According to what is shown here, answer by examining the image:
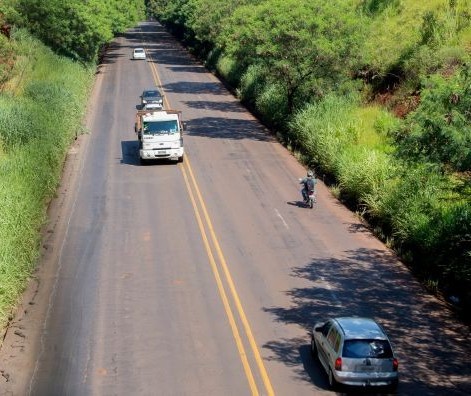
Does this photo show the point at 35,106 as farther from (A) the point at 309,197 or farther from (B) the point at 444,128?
(B) the point at 444,128

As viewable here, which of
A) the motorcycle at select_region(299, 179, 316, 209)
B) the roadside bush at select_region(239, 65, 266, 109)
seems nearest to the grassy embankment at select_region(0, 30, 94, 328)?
the motorcycle at select_region(299, 179, 316, 209)

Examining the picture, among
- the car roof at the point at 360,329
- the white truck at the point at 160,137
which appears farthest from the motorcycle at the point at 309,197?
the car roof at the point at 360,329

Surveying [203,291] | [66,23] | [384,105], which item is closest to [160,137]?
[384,105]

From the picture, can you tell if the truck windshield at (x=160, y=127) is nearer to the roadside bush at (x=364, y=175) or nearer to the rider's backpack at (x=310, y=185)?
the roadside bush at (x=364, y=175)

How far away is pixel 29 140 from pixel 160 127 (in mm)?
7103

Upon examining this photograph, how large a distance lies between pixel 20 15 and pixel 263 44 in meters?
26.6

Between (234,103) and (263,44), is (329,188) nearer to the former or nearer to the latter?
(263,44)

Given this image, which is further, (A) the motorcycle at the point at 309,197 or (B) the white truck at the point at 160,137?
(B) the white truck at the point at 160,137

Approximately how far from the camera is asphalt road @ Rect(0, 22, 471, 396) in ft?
54.4

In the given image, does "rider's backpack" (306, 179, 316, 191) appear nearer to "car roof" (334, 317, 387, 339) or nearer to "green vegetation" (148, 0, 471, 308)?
"green vegetation" (148, 0, 471, 308)

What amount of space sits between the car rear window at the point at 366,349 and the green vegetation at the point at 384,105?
568 centimetres

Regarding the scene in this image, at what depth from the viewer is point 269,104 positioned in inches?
1845

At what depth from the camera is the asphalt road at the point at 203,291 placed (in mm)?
16594

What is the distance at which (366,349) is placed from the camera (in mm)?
15250
